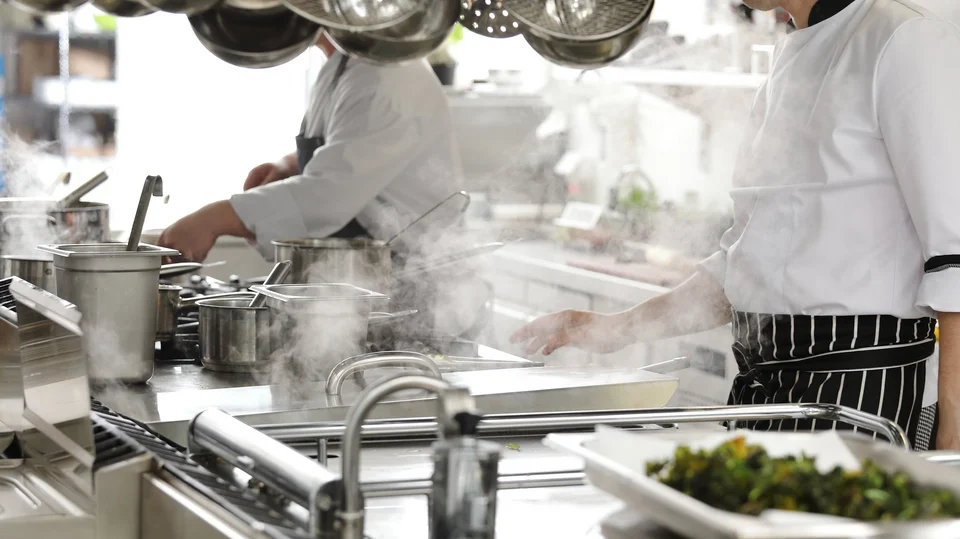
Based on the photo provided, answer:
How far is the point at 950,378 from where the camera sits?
5.32 feet

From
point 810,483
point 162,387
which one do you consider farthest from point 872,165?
point 162,387

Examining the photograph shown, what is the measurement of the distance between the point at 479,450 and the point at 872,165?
1.15 meters

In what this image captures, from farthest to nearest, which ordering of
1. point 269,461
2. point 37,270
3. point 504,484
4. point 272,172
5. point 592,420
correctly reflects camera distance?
point 272,172, point 37,270, point 592,420, point 504,484, point 269,461

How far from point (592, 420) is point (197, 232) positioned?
151 cm

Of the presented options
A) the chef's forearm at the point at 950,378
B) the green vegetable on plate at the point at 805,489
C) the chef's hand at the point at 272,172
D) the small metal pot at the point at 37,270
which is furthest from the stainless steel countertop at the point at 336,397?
the chef's hand at the point at 272,172

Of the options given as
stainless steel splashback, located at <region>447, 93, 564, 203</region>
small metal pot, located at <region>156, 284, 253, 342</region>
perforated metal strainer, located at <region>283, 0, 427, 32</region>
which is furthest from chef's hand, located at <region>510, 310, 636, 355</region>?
stainless steel splashback, located at <region>447, 93, 564, 203</region>

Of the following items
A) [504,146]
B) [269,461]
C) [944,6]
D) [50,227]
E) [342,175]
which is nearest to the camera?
[269,461]

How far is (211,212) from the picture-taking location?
2.59 metres

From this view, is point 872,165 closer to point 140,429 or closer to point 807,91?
point 807,91

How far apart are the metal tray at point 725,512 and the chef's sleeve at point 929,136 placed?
2.45 ft

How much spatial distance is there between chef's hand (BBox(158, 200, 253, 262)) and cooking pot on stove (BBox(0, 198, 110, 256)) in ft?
0.64

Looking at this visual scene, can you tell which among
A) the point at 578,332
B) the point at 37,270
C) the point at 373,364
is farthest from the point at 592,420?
the point at 37,270

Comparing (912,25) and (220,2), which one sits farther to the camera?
(912,25)

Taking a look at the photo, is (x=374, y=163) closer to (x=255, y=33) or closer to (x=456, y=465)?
(x=255, y=33)
